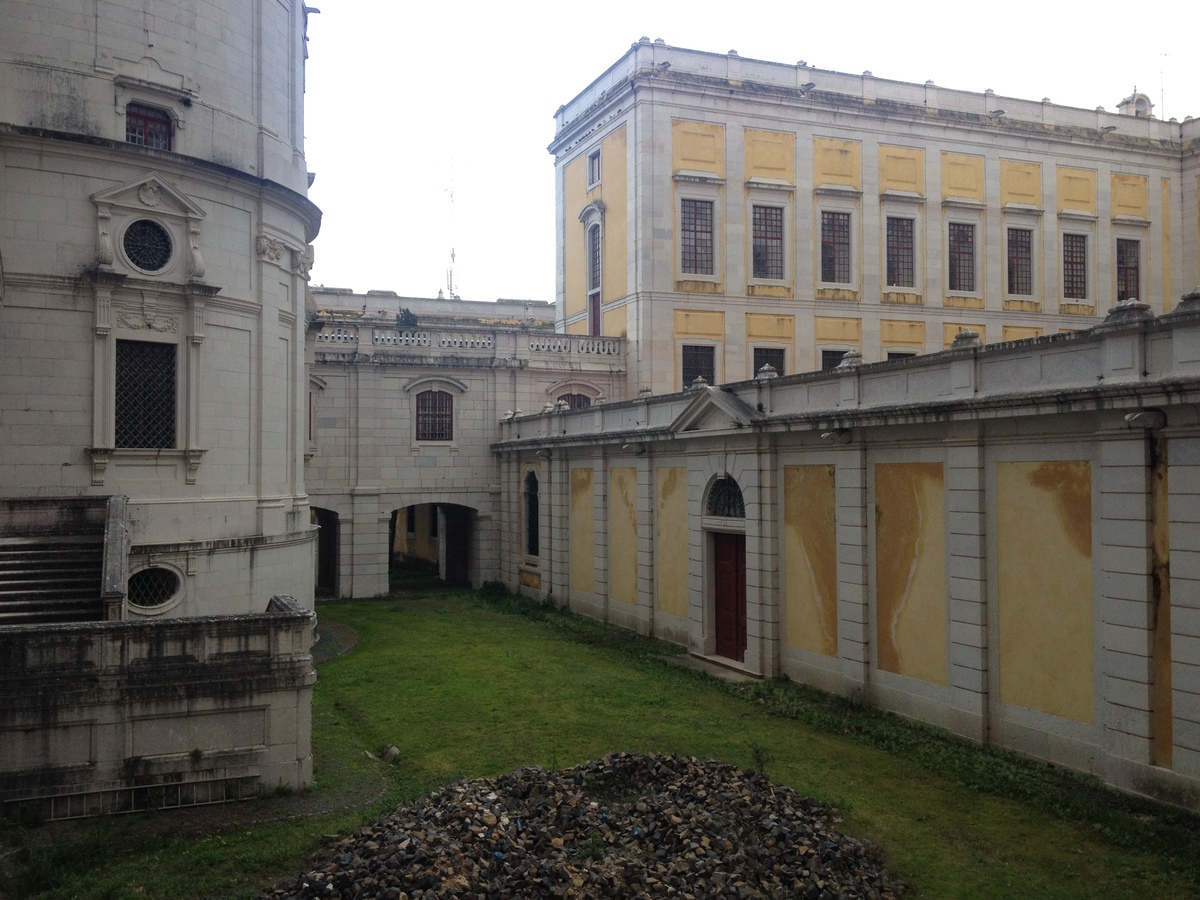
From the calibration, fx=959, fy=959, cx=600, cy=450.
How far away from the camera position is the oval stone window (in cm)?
1845

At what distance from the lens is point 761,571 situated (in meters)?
19.2

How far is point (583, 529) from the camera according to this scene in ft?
91.6

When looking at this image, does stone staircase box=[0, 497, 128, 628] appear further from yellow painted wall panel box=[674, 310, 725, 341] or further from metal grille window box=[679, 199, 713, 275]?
metal grille window box=[679, 199, 713, 275]

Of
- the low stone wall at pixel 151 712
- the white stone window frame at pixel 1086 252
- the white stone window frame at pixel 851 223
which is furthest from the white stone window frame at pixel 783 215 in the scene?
the low stone wall at pixel 151 712

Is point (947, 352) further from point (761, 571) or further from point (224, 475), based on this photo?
point (224, 475)

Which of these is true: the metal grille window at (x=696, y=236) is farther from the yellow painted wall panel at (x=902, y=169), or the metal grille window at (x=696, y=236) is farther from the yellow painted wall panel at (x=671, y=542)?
the yellow painted wall panel at (x=671, y=542)

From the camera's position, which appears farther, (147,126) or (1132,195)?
(1132,195)

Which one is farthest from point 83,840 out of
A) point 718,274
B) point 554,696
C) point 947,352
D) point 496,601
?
point 718,274

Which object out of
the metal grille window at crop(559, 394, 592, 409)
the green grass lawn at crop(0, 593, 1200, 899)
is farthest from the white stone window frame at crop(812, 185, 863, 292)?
the green grass lawn at crop(0, 593, 1200, 899)

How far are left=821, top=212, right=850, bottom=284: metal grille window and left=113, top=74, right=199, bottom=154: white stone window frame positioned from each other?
21.9 meters

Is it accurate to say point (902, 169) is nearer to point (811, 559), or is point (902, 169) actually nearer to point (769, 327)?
point (769, 327)

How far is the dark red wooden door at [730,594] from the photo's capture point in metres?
20.4

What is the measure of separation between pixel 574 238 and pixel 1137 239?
2204cm

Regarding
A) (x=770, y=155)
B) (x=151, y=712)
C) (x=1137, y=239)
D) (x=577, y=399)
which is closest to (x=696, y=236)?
(x=770, y=155)
